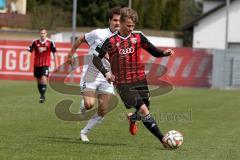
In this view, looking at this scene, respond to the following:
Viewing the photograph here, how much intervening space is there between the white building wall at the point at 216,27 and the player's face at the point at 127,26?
48414 mm

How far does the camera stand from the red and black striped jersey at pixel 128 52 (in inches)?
386

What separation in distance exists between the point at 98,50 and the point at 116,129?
309 centimetres

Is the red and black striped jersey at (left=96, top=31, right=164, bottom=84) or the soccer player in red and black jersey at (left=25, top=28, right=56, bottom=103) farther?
the soccer player in red and black jersey at (left=25, top=28, right=56, bottom=103)

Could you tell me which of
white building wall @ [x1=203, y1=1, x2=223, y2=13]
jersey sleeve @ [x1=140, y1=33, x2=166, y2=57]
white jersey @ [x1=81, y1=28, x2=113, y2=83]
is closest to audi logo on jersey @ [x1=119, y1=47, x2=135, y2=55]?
jersey sleeve @ [x1=140, y1=33, x2=166, y2=57]

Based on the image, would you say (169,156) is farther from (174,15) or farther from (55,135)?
(174,15)

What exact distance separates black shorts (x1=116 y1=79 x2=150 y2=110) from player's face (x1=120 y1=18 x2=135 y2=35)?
2.53ft

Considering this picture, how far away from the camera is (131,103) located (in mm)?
9836

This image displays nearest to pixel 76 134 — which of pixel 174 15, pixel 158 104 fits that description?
pixel 158 104

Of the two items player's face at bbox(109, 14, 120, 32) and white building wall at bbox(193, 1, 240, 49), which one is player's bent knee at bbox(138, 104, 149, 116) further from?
white building wall at bbox(193, 1, 240, 49)

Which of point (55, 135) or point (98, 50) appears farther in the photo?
point (55, 135)

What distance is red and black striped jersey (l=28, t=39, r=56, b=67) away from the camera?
19.9 meters

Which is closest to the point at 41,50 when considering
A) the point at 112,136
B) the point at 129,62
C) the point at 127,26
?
the point at 112,136

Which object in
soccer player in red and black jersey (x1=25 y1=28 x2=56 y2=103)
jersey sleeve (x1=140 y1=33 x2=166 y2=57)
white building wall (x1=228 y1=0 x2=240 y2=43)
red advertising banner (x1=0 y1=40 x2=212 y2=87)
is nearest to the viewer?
jersey sleeve (x1=140 y1=33 x2=166 y2=57)

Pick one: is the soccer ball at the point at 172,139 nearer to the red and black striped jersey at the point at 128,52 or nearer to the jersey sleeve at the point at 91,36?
the red and black striped jersey at the point at 128,52
